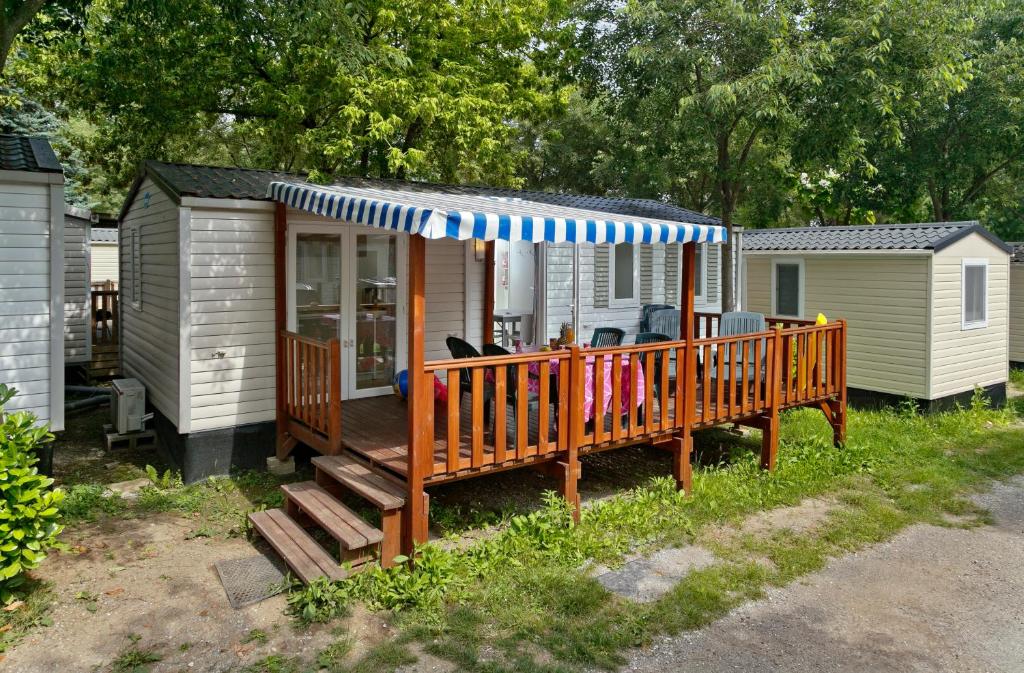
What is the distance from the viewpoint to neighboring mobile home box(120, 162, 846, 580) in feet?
15.8

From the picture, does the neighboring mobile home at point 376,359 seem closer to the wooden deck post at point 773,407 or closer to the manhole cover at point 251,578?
the wooden deck post at point 773,407

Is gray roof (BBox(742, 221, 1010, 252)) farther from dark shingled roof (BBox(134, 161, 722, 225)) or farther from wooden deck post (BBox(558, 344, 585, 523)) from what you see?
wooden deck post (BBox(558, 344, 585, 523))

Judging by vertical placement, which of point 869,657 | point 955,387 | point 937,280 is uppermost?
point 937,280

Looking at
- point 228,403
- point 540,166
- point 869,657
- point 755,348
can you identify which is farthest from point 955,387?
point 540,166

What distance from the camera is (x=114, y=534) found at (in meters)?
5.39

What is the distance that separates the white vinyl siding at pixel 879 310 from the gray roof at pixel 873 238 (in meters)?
0.19

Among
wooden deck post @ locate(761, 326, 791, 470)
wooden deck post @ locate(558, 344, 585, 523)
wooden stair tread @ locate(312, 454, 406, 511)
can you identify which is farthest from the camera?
wooden deck post @ locate(761, 326, 791, 470)

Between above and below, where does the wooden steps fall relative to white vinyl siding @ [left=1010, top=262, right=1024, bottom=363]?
below

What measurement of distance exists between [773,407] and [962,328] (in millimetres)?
5199

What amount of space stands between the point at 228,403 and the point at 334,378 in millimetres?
1600

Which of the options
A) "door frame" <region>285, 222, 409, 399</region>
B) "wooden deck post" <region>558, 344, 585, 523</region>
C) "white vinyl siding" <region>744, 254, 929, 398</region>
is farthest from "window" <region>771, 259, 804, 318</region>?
"wooden deck post" <region>558, 344, 585, 523</region>

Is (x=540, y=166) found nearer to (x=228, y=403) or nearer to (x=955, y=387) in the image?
(x=955, y=387)

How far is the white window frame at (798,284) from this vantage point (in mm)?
11773

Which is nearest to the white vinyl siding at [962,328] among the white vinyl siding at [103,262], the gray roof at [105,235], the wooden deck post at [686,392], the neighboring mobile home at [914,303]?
the neighboring mobile home at [914,303]
